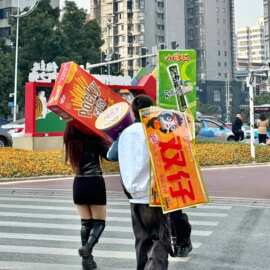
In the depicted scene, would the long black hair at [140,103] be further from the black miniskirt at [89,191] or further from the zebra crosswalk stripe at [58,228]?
the zebra crosswalk stripe at [58,228]

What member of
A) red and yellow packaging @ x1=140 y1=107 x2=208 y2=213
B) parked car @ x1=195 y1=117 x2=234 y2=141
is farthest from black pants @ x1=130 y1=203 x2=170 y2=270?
parked car @ x1=195 y1=117 x2=234 y2=141

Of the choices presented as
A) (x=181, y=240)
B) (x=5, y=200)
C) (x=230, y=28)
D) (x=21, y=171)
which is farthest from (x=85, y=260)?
(x=230, y=28)

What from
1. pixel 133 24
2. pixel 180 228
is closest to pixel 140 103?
pixel 180 228

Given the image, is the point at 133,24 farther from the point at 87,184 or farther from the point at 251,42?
the point at 87,184

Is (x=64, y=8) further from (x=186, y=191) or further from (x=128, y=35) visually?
(x=128, y=35)

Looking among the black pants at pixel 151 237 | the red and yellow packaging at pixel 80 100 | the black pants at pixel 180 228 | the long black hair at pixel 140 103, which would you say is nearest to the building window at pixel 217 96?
the red and yellow packaging at pixel 80 100

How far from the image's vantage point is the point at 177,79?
906 inches

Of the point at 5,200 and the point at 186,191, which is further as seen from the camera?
the point at 5,200

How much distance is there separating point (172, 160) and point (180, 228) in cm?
204

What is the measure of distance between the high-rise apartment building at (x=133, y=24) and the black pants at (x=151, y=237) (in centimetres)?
10355

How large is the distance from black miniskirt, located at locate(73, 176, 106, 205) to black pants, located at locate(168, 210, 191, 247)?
0.87 metres

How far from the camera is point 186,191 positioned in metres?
4.83

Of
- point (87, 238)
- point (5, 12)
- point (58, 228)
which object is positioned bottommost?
point (58, 228)

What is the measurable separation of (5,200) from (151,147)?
7867mm
